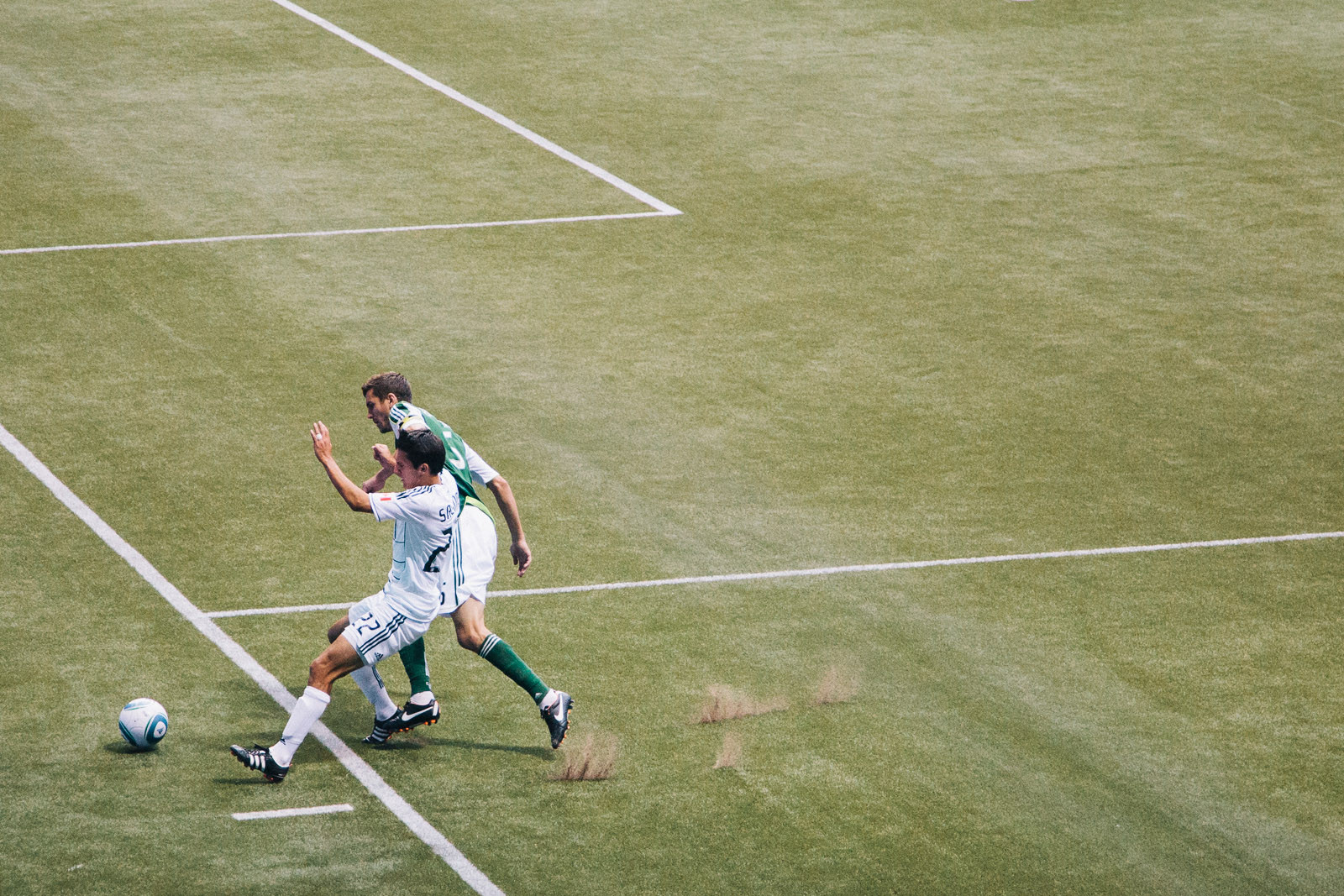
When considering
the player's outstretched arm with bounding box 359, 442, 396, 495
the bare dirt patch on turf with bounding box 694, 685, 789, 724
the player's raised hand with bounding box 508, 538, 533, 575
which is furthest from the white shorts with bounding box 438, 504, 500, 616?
the bare dirt patch on turf with bounding box 694, 685, 789, 724

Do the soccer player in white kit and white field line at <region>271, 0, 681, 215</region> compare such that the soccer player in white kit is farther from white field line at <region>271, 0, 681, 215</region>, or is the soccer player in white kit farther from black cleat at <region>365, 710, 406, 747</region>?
white field line at <region>271, 0, 681, 215</region>

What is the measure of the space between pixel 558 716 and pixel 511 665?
0.42m

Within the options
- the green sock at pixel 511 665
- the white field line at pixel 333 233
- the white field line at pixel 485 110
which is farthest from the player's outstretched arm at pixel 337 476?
the white field line at pixel 485 110

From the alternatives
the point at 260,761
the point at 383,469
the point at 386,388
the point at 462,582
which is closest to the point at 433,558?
the point at 462,582

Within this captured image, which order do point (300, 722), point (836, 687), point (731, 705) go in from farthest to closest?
point (836, 687)
point (731, 705)
point (300, 722)

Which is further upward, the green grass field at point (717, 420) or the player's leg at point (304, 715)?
the player's leg at point (304, 715)

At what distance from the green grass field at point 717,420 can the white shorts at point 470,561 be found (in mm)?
963

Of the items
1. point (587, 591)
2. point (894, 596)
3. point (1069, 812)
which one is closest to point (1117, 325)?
point (894, 596)

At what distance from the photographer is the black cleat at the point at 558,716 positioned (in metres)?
11.0

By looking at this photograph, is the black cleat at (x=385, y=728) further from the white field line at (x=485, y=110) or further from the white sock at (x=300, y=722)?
the white field line at (x=485, y=110)

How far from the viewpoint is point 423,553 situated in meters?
10.7

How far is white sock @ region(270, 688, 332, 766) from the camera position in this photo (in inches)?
412

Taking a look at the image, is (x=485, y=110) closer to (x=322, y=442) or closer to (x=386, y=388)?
(x=386, y=388)

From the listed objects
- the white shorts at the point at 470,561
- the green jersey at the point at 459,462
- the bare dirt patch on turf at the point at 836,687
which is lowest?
the bare dirt patch on turf at the point at 836,687
